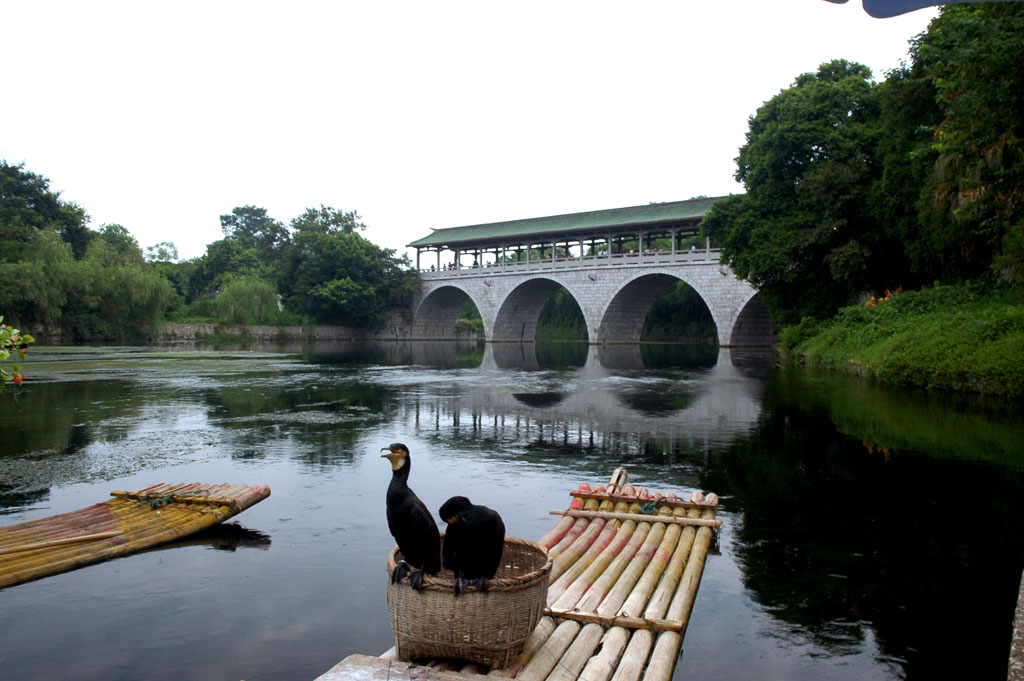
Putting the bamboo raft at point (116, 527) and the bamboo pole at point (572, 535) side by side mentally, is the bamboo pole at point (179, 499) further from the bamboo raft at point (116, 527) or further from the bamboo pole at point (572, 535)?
the bamboo pole at point (572, 535)

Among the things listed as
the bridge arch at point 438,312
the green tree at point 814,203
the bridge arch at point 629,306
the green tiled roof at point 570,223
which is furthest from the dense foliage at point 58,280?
the green tree at point 814,203

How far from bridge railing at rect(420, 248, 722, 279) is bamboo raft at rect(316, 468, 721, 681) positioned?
28329 millimetres

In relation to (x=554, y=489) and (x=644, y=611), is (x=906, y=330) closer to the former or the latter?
(x=554, y=489)

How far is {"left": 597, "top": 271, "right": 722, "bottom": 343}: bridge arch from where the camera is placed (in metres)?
41.0

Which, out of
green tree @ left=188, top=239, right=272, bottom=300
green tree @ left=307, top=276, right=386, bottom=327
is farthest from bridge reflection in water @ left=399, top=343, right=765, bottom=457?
green tree @ left=188, top=239, right=272, bottom=300

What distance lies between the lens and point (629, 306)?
43.4 m

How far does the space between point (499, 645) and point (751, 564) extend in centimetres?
257

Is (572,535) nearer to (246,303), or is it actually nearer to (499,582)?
(499,582)

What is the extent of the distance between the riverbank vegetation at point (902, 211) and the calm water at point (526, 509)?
8.30 feet

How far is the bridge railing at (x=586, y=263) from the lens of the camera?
3709cm

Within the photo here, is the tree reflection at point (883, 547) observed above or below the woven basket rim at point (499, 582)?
below

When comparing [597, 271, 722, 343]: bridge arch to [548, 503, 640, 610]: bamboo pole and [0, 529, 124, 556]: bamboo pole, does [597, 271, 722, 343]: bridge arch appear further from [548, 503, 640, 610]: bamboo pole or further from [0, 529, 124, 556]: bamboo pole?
[0, 529, 124, 556]: bamboo pole

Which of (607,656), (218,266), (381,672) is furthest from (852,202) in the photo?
(218,266)

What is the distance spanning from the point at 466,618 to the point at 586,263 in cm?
4035
